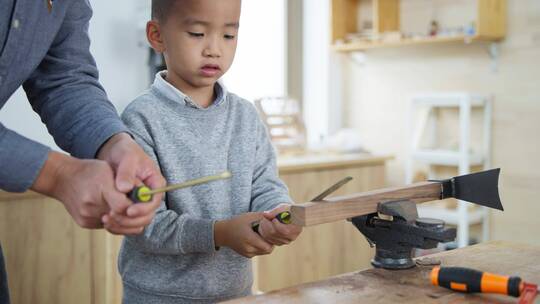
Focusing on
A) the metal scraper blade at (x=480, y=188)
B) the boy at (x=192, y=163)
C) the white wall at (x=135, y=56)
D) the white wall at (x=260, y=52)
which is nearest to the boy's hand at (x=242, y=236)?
the boy at (x=192, y=163)

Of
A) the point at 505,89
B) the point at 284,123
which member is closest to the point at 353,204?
the point at 284,123

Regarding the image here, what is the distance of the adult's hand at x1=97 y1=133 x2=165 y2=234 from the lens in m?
0.92

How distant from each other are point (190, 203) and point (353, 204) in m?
0.38

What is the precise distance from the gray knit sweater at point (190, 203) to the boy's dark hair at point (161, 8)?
0.16m

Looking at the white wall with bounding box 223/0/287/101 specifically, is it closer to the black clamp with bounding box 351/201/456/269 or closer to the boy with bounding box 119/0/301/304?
the boy with bounding box 119/0/301/304

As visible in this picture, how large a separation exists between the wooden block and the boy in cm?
19

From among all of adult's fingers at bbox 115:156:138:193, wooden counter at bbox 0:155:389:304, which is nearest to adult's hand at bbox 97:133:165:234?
adult's fingers at bbox 115:156:138:193

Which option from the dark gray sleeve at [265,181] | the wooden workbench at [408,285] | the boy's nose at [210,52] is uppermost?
the boy's nose at [210,52]

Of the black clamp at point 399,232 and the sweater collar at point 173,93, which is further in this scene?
the sweater collar at point 173,93

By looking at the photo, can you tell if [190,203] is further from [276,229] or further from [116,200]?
[116,200]

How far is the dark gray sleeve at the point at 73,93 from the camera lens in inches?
44.1

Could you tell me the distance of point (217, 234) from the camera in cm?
125

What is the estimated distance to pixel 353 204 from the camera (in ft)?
3.70

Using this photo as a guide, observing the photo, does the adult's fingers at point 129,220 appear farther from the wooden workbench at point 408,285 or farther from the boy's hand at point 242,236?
the boy's hand at point 242,236
